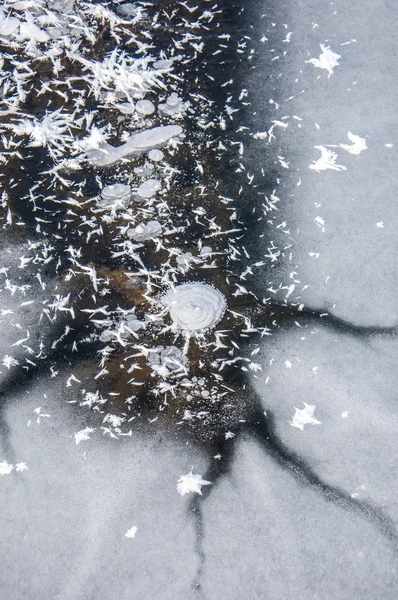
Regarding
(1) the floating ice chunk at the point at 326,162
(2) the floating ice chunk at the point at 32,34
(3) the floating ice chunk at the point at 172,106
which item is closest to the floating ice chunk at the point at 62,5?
(2) the floating ice chunk at the point at 32,34

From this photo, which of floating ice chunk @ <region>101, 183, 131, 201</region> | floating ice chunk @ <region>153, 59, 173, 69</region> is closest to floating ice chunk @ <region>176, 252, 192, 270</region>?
floating ice chunk @ <region>101, 183, 131, 201</region>

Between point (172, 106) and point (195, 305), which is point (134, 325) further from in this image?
point (172, 106)

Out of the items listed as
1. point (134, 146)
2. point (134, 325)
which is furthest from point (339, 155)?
point (134, 325)

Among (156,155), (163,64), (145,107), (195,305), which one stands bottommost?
(195,305)

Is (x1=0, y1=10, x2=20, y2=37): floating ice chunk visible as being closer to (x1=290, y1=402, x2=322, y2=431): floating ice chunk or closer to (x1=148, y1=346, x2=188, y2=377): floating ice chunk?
(x1=148, y1=346, x2=188, y2=377): floating ice chunk

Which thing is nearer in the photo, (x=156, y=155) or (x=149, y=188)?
(x=149, y=188)

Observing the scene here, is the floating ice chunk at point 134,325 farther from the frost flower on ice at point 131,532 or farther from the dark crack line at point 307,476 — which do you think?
the frost flower on ice at point 131,532
